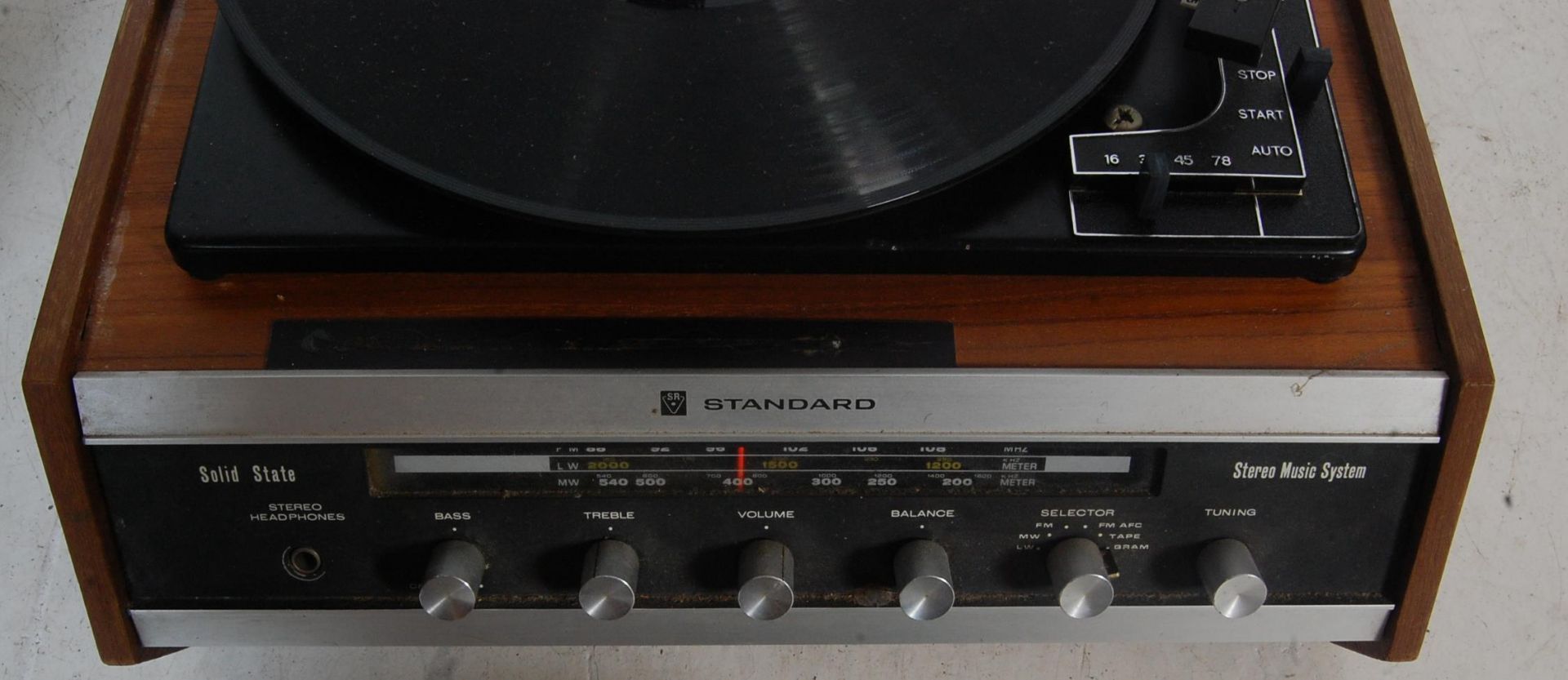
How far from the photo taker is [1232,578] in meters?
0.89

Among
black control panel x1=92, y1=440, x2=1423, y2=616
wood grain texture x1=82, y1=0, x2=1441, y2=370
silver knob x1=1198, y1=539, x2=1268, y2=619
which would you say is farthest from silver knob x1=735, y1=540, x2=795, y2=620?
silver knob x1=1198, y1=539, x2=1268, y2=619

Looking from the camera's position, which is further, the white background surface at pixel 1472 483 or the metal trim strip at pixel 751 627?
the white background surface at pixel 1472 483

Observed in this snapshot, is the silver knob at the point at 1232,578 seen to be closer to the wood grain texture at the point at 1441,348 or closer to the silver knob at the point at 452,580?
the wood grain texture at the point at 1441,348

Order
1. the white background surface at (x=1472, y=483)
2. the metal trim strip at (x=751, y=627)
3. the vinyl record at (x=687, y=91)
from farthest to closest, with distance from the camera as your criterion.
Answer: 1. the white background surface at (x=1472, y=483)
2. the metal trim strip at (x=751, y=627)
3. the vinyl record at (x=687, y=91)

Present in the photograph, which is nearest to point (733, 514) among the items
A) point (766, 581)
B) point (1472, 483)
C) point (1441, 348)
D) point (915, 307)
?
point (766, 581)

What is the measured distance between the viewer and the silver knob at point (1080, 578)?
0.89 meters

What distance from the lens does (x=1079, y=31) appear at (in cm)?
90

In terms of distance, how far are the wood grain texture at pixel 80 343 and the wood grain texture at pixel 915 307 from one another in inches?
0.6

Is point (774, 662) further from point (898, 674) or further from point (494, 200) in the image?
point (494, 200)

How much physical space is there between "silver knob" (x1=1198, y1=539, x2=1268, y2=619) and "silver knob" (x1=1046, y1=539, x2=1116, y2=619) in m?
0.06

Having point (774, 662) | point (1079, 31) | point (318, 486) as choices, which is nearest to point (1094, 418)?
point (1079, 31)

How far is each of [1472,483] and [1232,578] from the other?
1.20ft

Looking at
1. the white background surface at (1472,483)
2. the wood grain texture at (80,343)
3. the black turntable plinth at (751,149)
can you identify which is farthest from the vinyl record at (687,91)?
the white background surface at (1472,483)

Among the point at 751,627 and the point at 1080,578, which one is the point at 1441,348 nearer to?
the point at 1080,578
